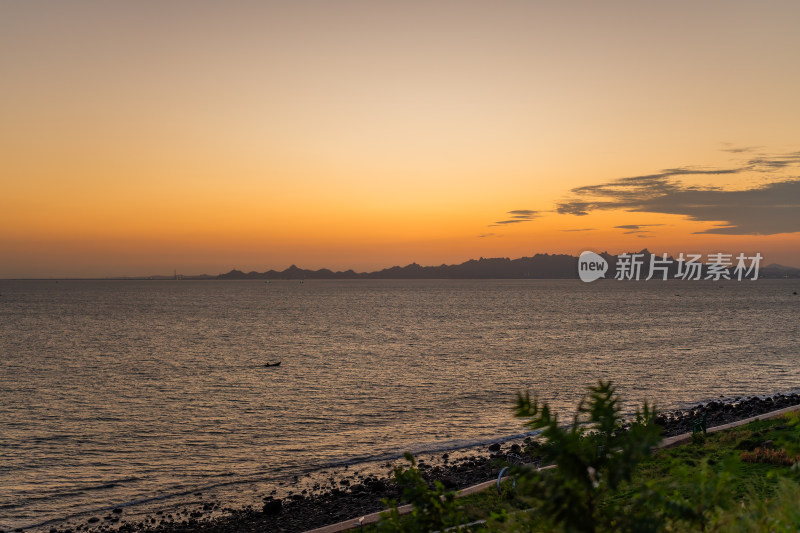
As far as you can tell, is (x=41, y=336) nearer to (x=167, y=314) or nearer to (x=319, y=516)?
(x=167, y=314)

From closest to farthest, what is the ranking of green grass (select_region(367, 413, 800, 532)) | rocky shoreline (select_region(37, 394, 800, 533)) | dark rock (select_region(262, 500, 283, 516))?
1. green grass (select_region(367, 413, 800, 532))
2. rocky shoreline (select_region(37, 394, 800, 533))
3. dark rock (select_region(262, 500, 283, 516))

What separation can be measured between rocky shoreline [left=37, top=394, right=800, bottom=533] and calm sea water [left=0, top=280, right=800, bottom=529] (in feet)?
8.41

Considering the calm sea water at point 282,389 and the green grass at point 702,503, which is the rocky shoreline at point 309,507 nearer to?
the calm sea water at point 282,389

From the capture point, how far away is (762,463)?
20641 mm

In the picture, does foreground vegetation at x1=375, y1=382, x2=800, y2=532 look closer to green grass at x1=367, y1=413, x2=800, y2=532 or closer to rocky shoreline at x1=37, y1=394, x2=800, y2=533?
green grass at x1=367, y1=413, x2=800, y2=532

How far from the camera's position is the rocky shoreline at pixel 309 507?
2378 cm

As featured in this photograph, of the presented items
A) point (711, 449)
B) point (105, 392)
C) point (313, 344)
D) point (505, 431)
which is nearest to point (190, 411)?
point (105, 392)

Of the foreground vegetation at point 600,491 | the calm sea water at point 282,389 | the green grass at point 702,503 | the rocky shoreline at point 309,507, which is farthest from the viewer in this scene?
the calm sea water at point 282,389

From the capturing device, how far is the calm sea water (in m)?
31.9

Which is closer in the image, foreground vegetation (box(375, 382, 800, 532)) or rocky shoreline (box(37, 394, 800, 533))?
foreground vegetation (box(375, 382, 800, 532))

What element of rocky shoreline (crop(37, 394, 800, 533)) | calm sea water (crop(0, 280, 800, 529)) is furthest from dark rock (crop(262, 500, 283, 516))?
calm sea water (crop(0, 280, 800, 529))

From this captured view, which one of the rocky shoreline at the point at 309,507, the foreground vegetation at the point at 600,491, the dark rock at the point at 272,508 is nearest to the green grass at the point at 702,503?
the foreground vegetation at the point at 600,491

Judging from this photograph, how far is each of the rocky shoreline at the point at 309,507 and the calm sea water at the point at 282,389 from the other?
256 cm

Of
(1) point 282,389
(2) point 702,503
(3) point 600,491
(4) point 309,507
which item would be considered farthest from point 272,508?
(1) point 282,389
